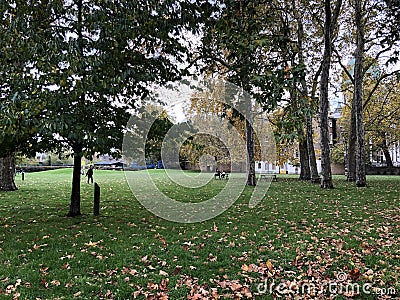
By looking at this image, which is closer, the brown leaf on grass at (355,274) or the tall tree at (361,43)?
the brown leaf on grass at (355,274)

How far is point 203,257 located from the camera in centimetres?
505

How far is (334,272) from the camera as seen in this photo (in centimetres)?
435

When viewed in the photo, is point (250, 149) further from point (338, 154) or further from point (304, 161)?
point (338, 154)

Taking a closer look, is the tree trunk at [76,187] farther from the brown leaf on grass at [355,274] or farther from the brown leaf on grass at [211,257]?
the brown leaf on grass at [355,274]

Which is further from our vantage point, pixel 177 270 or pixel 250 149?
pixel 250 149

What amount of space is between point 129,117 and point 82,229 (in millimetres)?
2706

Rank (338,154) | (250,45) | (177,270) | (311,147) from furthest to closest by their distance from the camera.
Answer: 1. (338,154)
2. (311,147)
3. (250,45)
4. (177,270)

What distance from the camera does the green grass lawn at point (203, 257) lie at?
388 cm

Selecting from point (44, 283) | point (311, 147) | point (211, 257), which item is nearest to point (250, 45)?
point (211, 257)

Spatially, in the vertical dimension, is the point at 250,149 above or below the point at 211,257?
above

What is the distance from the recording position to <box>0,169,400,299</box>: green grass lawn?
388 cm

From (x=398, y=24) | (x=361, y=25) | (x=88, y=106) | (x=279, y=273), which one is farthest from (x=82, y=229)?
(x=361, y=25)

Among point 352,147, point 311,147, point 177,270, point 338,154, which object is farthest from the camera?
point 338,154

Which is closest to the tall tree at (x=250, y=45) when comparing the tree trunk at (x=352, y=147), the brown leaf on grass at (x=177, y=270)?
the brown leaf on grass at (x=177, y=270)
